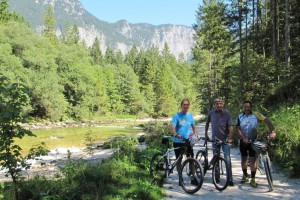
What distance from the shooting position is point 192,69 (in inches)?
2032

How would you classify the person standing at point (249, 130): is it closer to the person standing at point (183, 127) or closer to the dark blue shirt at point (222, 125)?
the dark blue shirt at point (222, 125)


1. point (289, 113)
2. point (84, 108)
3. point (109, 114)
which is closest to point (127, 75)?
point (109, 114)

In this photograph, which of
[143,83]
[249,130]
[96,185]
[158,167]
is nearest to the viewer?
[96,185]

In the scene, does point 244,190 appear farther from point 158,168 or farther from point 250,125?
point 158,168

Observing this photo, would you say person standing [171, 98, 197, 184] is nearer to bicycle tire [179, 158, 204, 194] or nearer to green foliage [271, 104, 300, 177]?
bicycle tire [179, 158, 204, 194]

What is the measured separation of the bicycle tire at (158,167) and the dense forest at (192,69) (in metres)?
3.95

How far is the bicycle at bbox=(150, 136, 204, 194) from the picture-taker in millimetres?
7363

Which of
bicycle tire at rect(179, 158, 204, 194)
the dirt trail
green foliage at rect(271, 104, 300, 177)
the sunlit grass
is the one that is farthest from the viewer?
the sunlit grass

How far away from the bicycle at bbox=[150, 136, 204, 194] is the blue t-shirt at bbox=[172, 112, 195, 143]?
228mm

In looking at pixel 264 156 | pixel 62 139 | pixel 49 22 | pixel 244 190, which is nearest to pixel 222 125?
pixel 264 156

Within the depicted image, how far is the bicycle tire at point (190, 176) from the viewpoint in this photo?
733 cm

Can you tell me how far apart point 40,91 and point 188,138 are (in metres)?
42.4

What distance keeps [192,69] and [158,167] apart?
145 feet

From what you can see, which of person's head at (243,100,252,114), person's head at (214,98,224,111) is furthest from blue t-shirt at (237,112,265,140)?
person's head at (214,98,224,111)
